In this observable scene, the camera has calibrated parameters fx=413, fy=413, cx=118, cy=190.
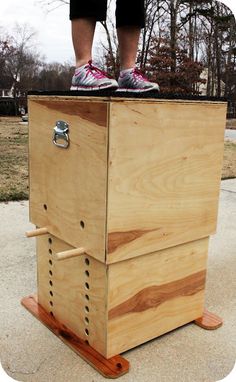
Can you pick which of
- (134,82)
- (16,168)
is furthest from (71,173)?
(16,168)

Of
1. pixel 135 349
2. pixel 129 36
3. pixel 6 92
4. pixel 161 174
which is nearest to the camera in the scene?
pixel 161 174

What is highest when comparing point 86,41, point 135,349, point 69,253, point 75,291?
point 86,41

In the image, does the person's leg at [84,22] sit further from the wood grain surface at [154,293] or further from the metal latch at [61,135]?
the wood grain surface at [154,293]

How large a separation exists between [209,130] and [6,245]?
4.46 ft

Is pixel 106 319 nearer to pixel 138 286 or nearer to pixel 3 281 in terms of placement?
pixel 138 286

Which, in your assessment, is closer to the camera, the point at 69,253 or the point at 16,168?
the point at 69,253

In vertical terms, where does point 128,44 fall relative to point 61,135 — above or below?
above

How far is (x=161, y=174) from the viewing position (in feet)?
4.31

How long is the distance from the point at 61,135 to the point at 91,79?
205mm

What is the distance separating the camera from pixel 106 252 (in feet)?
3.99

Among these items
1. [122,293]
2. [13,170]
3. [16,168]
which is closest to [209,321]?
[122,293]

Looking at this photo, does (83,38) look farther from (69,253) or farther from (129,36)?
(69,253)

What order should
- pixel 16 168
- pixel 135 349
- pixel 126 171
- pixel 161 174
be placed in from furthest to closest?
pixel 16 168, pixel 135 349, pixel 161 174, pixel 126 171

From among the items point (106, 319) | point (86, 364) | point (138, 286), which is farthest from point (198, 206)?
point (86, 364)
